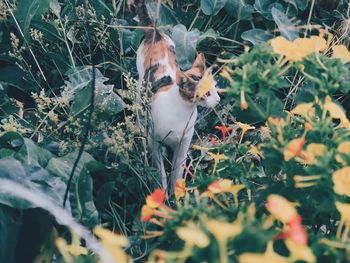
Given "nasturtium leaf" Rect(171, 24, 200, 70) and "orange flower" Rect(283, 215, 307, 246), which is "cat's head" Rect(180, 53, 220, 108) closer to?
"nasturtium leaf" Rect(171, 24, 200, 70)

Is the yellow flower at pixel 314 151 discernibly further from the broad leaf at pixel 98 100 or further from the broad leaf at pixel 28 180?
the broad leaf at pixel 98 100

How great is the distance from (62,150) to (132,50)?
54 centimetres

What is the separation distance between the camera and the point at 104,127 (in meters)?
1.37

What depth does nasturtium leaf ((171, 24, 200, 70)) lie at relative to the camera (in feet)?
5.31

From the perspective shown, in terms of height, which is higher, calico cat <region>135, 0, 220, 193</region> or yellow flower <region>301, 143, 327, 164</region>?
yellow flower <region>301, 143, 327, 164</region>

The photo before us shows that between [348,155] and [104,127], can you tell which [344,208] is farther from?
[104,127]

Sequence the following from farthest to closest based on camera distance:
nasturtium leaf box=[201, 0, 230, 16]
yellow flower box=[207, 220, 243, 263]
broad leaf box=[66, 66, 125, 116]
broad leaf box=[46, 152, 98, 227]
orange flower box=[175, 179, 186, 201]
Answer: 1. nasturtium leaf box=[201, 0, 230, 16]
2. broad leaf box=[66, 66, 125, 116]
3. broad leaf box=[46, 152, 98, 227]
4. orange flower box=[175, 179, 186, 201]
5. yellow flower box=[207, 220, 243, 263]

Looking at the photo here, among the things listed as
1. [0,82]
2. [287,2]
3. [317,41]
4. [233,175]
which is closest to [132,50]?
[0,82]

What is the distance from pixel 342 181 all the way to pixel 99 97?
79cm

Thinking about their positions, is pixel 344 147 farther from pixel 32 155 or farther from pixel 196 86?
pixel 32 155

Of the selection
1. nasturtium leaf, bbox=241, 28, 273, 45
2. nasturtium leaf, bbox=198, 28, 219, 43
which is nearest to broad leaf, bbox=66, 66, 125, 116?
nasturtium leaf, bbox=198, 28, 219, 43

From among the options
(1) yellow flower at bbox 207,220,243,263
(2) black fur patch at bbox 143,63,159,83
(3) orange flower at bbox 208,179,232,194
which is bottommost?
(2) black fur patch at bbox 143,63,159,83

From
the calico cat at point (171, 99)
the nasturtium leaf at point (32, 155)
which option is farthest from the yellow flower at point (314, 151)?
the nasturtium leaf at point (32, 155)

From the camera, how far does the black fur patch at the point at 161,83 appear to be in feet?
4.27
